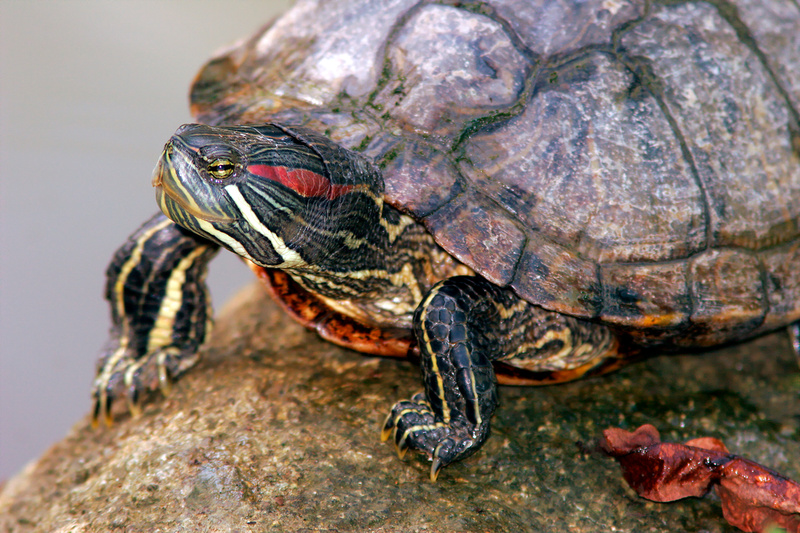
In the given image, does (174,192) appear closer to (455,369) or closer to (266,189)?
(266,189)

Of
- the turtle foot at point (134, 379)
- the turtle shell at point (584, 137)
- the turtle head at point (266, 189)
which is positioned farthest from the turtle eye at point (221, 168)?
the turtle foot at point (134, 379)

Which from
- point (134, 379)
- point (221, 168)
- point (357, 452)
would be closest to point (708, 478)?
point (357, 452)

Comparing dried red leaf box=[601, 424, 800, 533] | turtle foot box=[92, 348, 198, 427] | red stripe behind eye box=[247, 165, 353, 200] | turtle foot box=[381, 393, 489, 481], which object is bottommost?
dried red leaf box=[601, 424, 800, 533]

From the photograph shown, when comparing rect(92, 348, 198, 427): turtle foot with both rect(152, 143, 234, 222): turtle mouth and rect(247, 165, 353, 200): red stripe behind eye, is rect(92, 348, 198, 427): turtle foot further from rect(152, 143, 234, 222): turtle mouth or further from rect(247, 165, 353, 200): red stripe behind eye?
rect(247, 165, 353, 200): red stripe behind eye

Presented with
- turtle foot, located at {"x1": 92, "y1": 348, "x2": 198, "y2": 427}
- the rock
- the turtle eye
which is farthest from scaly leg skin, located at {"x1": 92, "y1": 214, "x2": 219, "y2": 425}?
the turtle eye

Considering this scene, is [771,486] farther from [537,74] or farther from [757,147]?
[537,74]

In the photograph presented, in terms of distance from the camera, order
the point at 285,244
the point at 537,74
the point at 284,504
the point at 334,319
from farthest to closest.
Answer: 1. the point at 334,319
2. the point at 537,74
3. the point at 285,244
4. the point at 284,504

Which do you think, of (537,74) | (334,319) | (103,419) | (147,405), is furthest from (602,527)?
(103,419)
